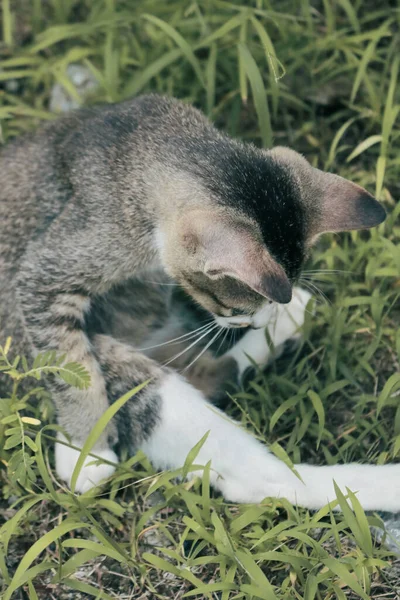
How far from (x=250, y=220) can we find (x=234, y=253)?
228 mm

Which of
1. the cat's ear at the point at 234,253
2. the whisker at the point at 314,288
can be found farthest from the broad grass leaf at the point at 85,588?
the whisker at the point at 314,288

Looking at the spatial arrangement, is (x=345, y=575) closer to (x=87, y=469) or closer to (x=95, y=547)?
(x=95, y=547)

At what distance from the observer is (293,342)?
318 centimetres

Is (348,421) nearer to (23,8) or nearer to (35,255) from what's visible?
(35,255)

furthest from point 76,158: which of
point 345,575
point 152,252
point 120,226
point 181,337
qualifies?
point 345,575

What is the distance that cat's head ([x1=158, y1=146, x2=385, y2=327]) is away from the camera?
2383 mm

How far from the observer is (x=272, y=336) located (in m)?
3.15

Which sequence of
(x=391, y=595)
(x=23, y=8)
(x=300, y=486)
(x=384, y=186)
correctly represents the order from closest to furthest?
1. (x=391, y=595)
2. (x=300, y=486)
3. (x=384, y=186)
4. (x=23, y=8)

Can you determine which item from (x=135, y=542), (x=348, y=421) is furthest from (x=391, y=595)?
(x=135, y=542)

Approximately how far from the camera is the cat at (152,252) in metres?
2.56

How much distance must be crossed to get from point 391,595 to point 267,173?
1.45 m

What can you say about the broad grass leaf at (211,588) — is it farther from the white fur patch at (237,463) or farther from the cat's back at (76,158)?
the cat's back at (76,158)

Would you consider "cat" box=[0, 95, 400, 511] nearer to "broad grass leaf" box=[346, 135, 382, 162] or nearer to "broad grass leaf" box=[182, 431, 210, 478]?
"broad grass leaf" box=[182, 431, 210, 478]

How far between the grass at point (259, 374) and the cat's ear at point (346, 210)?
2.01ft
